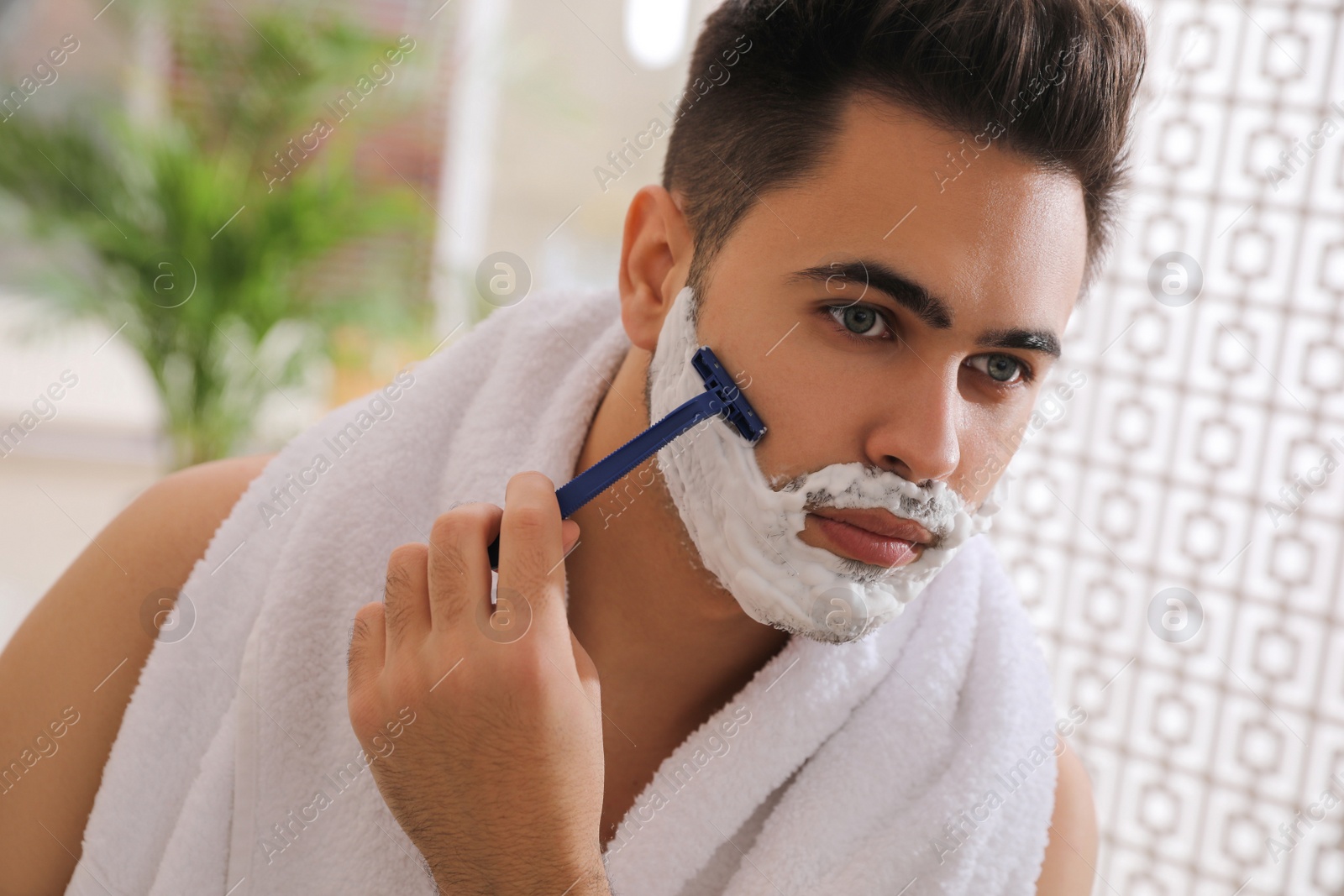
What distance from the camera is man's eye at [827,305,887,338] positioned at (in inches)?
26.7

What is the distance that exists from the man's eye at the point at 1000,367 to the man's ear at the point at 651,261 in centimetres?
23

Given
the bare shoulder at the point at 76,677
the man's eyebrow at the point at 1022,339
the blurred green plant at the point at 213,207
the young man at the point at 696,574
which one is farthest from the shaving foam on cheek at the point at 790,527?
the blurred green plant at the point at 213,207

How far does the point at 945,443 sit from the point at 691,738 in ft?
1.08

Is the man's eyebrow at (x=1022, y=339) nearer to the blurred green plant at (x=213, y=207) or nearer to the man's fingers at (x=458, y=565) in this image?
the man's fingers at (x=458, y=565)

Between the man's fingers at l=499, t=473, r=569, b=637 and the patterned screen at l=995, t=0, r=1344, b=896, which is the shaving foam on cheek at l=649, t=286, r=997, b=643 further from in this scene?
the patterned screen at l=995, t=0, r=1344, b=896

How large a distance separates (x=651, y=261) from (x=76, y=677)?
0.57 metres

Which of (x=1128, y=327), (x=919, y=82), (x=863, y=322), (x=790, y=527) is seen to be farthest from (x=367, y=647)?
(x=1128, y=327)

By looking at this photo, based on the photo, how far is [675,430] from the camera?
67cm

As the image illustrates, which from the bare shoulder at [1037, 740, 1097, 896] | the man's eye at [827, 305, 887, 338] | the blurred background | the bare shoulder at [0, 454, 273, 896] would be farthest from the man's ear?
the blurred background

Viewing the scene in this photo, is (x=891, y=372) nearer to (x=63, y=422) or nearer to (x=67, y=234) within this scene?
(x=67, y=234)

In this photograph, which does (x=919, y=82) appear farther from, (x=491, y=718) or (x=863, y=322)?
(x=491, y=718)

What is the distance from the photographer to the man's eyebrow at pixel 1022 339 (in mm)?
671

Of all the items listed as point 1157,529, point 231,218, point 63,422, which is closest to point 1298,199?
point 1157,529

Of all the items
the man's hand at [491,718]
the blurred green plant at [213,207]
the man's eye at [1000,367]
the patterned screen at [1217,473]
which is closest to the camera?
the man's hand at [491,718]
